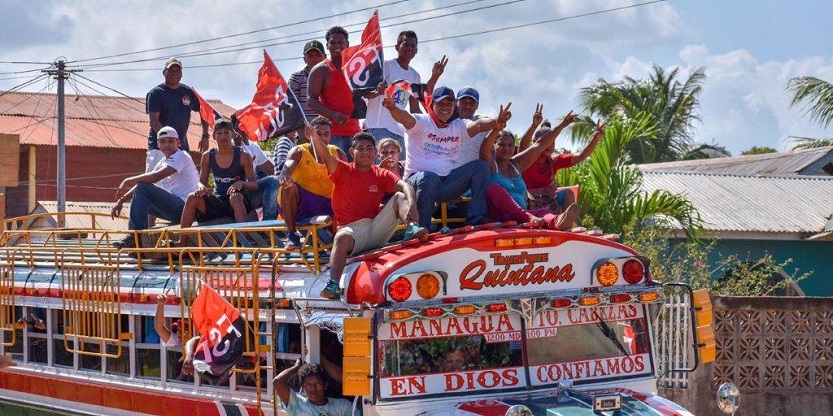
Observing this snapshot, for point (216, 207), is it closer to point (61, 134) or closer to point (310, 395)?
point (310, 395)

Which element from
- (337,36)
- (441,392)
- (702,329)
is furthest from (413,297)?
(337,36)

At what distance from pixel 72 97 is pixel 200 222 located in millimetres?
23841

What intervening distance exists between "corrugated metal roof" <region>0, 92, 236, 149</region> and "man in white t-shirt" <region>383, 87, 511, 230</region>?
2069cm

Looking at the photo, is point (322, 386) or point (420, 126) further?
point (420, 126)

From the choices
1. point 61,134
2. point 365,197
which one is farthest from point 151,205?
point 61,134

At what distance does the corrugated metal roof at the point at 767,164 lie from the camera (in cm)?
2739

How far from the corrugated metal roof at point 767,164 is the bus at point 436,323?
1783 cm

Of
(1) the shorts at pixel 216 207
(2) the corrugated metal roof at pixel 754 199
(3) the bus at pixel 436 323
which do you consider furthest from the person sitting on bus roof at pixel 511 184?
(2) the corrugated metal roof at pixel 754 199

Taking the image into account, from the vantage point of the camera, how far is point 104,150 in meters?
31.2

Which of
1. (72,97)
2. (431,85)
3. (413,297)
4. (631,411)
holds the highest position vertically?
(72,97)

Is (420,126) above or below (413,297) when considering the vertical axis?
above

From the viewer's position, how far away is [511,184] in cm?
973

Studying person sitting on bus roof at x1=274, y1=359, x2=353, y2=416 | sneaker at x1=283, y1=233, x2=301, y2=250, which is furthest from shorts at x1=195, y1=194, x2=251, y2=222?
person sitting on bus roof at x1=274, y1=359, x2=353, y2=416

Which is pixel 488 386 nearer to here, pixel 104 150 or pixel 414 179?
pixel 414 179
